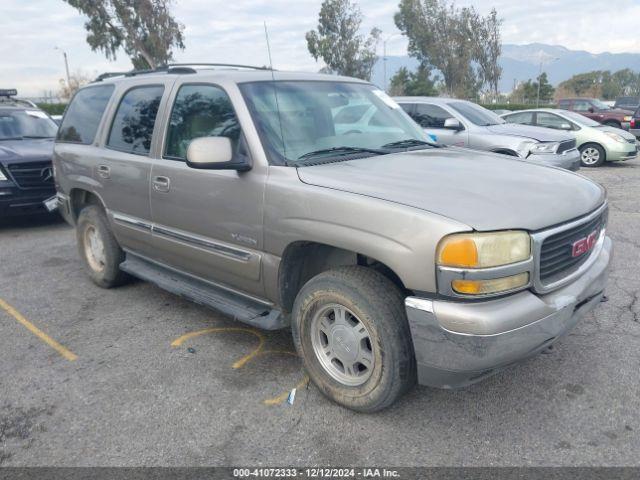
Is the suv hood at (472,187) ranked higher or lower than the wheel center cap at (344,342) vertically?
higher

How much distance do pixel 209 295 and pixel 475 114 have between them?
7675mm

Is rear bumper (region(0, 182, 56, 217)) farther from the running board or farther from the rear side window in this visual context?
the running board

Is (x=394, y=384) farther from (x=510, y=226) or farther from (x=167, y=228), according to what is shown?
(x=167, y=228)

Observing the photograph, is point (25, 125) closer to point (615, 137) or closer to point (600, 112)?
point (615, 137)

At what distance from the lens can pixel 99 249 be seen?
5016 millimetres

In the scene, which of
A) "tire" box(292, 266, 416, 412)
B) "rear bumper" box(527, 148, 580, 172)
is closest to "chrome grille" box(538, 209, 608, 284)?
"tire" box(292, 266, 416, 412)

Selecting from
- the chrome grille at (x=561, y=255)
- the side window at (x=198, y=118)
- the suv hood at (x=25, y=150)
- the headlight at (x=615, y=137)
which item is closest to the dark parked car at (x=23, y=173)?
the suv hood at (x=25, y=150)

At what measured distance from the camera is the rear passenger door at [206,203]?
3256mm

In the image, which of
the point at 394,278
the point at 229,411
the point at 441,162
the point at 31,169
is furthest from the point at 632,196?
the point at 31,169

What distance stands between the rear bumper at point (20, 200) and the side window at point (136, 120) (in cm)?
345

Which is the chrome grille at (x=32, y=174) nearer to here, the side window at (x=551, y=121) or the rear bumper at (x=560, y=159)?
the rear bumper at (x=560, y=159)

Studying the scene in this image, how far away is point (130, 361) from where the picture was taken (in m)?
3.60

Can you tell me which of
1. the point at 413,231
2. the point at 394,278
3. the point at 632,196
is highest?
the point at 413,231

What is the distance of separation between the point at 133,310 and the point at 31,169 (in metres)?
3.91
